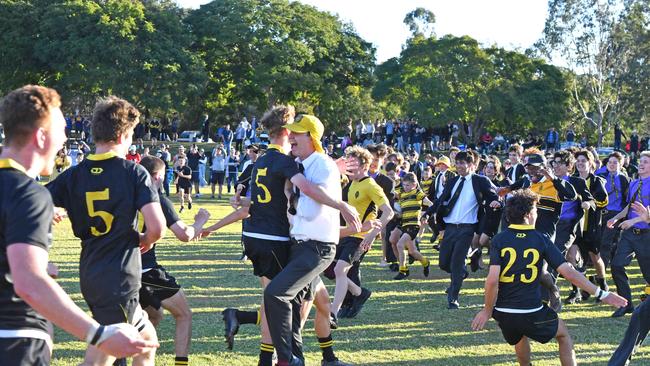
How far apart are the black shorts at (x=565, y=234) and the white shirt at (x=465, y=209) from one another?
1285 mm

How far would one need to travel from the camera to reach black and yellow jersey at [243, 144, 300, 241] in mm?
6309

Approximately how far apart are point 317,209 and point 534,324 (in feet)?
6.33

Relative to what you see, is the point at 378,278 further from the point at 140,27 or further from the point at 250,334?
the point at 140,27

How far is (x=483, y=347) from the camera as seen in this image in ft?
26.3

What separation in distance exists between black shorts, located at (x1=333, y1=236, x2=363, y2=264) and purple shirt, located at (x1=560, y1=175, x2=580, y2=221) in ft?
10.4

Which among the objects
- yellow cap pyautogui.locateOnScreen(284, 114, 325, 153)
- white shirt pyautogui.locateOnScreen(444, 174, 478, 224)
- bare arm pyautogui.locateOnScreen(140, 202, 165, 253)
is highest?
yellow cap pyautogui.locateOnScreen(284, 114, 325, 153)

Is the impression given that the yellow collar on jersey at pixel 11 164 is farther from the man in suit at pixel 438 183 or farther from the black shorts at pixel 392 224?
the man in suit at pixel 438 183

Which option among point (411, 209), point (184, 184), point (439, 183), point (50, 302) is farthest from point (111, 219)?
point (184, 184)

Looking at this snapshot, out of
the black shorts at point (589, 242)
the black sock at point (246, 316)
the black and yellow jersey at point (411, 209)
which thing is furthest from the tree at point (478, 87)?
the black sock at point (246, 316)

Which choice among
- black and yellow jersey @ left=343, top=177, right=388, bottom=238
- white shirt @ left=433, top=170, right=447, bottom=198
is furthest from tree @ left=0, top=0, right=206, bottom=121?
black and yellow jersey @ left=343, top=177, right=388, bottom=238

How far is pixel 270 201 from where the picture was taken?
20.9 feet

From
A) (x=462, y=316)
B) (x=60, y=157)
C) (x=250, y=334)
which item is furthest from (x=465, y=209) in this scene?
(x=60, y=157)

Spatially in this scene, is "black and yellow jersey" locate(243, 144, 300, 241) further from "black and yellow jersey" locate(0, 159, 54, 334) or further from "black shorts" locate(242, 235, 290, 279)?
"black and yellow jersey" locate(0, 159, 54, 334)

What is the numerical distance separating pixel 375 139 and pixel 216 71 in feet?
51.8
